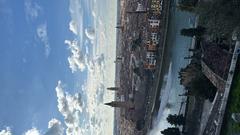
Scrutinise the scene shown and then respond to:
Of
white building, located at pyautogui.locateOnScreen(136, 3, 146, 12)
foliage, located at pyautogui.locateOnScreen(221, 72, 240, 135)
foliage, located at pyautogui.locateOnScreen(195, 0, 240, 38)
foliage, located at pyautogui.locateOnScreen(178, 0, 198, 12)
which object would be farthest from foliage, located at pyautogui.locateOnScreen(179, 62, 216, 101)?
white building, located at pyautogui.locateOnScreen(136, 3, 146, 12)

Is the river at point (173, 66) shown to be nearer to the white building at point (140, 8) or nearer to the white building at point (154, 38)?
the white building at point (154, 38)

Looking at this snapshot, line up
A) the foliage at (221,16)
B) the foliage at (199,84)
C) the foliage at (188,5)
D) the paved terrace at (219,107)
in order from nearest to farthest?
1. the foliage at (221,16)
2. the paved terrace at (219,107)
3. the foliage at (199,84)
4. the foliage at (188,5)

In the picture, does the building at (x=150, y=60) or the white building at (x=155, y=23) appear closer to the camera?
the building at (x=150, y=60)

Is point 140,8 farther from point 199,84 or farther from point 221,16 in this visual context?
point 221,16

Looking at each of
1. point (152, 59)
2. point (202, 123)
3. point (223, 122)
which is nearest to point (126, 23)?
point (152, 59)

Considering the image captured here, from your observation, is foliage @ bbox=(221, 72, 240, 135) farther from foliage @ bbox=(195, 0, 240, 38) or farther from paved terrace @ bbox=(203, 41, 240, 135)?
foliage @ bbox=(195, 0, 240, 38)

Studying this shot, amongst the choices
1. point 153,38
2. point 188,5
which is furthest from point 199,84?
point 153,38

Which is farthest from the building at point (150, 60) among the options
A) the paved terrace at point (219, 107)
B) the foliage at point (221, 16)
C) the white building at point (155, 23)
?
the foliage at point (221, 16)

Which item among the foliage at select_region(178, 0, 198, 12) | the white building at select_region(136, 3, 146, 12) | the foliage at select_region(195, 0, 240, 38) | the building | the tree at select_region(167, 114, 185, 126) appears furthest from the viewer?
the white building at select_region(136, 3, 146, 12)
